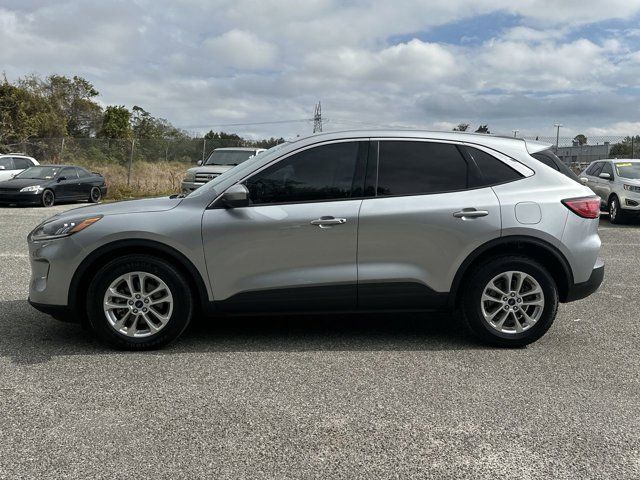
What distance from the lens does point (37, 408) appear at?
11.6ft

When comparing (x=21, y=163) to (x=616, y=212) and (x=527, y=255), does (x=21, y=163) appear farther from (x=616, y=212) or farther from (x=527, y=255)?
(x=527, y=255)

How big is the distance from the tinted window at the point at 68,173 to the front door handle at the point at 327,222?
648 inches

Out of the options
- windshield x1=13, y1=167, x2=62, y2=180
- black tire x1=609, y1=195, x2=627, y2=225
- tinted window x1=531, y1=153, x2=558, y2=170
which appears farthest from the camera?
windshield x1=13, y1=167, x2=62, y2=180

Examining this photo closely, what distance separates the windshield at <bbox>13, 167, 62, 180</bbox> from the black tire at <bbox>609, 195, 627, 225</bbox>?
16.1 meters

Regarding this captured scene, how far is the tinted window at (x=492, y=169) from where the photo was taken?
4.81m

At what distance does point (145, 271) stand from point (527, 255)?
3018mm

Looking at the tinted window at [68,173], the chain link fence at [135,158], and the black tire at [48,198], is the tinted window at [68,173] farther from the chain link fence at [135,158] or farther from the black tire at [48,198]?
the chain link fence at [135,158]

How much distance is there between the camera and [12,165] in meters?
20.0

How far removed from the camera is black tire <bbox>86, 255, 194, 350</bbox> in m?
4.49

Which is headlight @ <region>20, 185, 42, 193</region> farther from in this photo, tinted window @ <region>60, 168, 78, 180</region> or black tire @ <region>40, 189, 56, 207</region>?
tinted window @ <region>60, 168, 78, 180</region>

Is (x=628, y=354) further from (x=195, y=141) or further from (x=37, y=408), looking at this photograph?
(x=195, y=141)

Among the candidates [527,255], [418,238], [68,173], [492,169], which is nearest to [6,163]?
[68,173]

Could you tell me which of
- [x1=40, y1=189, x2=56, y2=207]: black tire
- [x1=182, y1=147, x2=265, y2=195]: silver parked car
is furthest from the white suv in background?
[x1=182, y1=147, x2=265, y2=195]: silver parked car

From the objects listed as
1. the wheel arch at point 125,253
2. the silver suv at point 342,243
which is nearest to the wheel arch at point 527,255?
the silver suv at point 342,243
